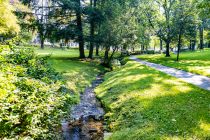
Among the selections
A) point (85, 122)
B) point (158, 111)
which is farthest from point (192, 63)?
point (85, 122)

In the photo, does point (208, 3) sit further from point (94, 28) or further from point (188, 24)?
point (94, 28)

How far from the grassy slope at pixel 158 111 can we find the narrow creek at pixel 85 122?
587mm

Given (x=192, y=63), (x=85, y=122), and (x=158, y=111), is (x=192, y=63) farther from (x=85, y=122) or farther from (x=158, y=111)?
(x=85, y=122)

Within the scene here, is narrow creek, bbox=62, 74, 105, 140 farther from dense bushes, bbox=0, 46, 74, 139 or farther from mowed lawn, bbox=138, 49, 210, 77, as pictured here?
mowed lawn, bbox=138, 49, 210, 77

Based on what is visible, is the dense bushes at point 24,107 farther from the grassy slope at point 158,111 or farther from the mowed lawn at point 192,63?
the mowed lawn at point 192,63

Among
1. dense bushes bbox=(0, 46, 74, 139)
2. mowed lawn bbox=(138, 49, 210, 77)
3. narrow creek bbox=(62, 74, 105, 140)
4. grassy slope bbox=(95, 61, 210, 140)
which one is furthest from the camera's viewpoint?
mowed lawn bbox=(138, 49, 210, 77)

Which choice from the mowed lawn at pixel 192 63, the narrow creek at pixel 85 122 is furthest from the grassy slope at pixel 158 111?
the mowed lawn at pixel 192 63

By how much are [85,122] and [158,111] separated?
370 cm

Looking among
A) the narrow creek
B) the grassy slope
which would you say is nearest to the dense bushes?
the narrow creek

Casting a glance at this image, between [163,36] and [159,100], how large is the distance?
114ft

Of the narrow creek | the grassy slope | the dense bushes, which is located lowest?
the narrow creek

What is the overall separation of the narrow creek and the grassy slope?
587mm

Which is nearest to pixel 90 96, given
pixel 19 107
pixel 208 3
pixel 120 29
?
pixel 208 3

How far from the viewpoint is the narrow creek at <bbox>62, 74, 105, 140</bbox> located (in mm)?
11891
